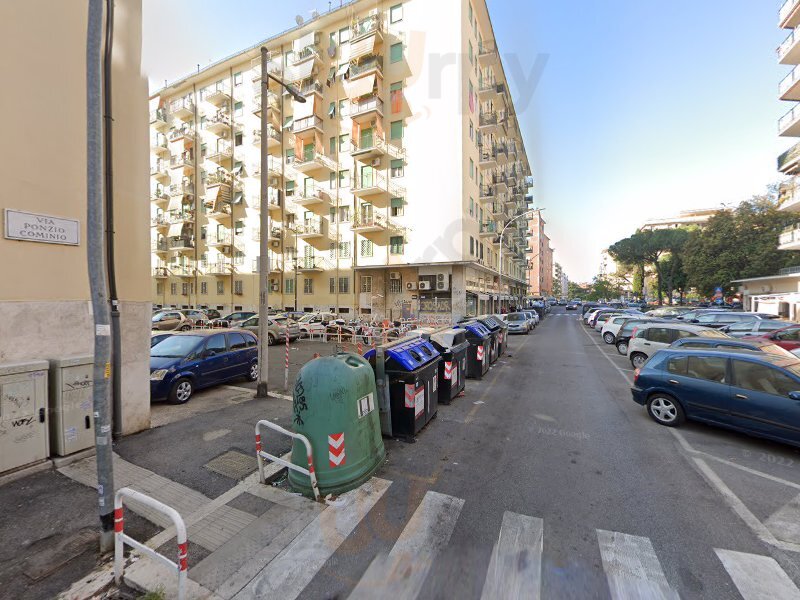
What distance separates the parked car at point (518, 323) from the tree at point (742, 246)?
21.4m

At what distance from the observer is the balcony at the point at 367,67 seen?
79.2 feet

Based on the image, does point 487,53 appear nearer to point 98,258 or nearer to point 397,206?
point 397,206

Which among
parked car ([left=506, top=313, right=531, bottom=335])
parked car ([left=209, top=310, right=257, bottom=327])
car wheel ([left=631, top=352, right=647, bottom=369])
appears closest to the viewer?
car wheel ([left=631, top=352, right=647, bottom=369])

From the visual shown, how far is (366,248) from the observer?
2652 cm

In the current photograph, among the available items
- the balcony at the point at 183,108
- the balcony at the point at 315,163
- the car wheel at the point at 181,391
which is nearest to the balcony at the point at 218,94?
the balcony at the point at 183,108

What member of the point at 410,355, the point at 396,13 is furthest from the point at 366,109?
the point at 410,355

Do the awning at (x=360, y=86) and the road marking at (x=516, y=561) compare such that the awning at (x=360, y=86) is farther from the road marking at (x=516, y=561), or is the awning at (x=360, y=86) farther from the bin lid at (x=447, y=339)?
the road marking at (x=516, y=561)

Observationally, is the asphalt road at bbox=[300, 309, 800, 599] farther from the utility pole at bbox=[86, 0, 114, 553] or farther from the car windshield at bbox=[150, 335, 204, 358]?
the car windshield at bbox=[150, 335, 204, 358]

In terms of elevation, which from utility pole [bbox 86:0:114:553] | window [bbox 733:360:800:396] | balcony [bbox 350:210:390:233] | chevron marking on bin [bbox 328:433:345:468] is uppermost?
balcony [bbox 350:210:390:233]

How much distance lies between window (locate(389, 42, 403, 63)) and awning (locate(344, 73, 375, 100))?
2.24 m

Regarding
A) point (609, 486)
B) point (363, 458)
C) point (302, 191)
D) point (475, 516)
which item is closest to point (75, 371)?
point (363, 458)

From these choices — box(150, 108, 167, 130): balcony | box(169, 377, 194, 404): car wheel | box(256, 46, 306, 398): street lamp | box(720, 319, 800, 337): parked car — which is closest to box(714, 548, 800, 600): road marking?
box(256, 46, 306, 398): street lamp

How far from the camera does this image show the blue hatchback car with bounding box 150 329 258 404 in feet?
23.9

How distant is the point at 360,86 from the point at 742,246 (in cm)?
3571
